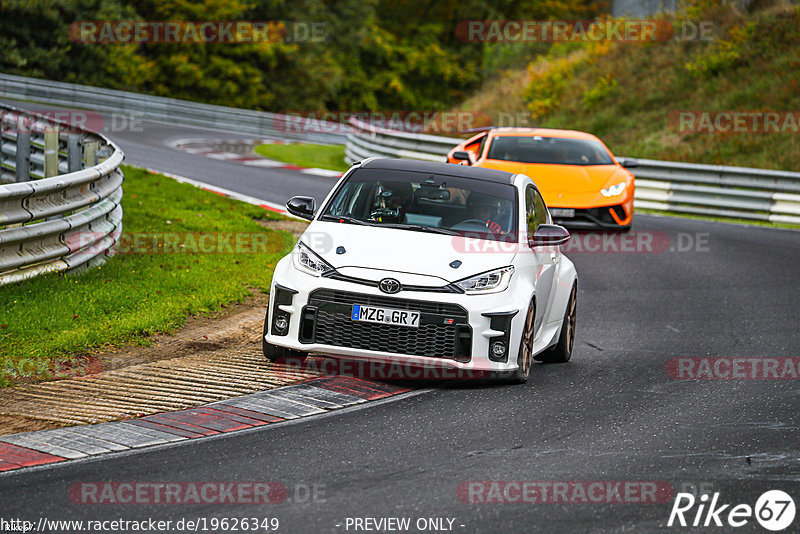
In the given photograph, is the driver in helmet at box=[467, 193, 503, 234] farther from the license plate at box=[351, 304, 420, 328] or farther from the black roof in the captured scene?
the license plate at box=[351, 304, 420, 328]

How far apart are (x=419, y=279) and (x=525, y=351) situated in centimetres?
105

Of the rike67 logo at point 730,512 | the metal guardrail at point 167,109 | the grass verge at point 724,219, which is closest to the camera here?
the rike67 logo at point 730,512

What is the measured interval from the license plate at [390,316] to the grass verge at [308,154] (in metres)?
18.3

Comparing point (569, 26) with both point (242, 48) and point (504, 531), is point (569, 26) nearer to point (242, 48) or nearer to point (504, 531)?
point (242, 48)

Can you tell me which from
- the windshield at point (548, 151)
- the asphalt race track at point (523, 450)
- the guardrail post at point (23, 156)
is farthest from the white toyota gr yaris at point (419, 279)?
the windshield at point (548, 151)

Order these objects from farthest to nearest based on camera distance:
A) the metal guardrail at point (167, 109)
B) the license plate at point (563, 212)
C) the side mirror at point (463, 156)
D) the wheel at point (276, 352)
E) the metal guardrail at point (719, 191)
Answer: the metal guardrail at point (167, 109)
the metal guardrail at point (719, 191)
the side mirror at point (463, 156)
the license plate at point (563, 212)
the wheel at point (276, 352)

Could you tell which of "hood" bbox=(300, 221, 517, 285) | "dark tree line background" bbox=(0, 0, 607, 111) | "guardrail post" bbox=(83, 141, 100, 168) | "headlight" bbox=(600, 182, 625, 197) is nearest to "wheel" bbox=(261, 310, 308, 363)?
"hood" bbox=(300, 221, 517, 285)

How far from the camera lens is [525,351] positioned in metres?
8.01

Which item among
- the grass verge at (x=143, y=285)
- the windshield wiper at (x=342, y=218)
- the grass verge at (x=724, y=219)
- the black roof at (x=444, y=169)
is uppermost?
the black roof at (x=444, y=169)

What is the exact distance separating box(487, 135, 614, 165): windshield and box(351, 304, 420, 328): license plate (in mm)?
9756

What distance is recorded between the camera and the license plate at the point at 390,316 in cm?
751

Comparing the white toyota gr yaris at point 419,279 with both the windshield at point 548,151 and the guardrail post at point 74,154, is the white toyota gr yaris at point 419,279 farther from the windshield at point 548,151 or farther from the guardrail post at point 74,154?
the windshield at point 548,151

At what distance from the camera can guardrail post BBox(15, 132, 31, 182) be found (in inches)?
603

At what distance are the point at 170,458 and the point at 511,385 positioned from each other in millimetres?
3013
